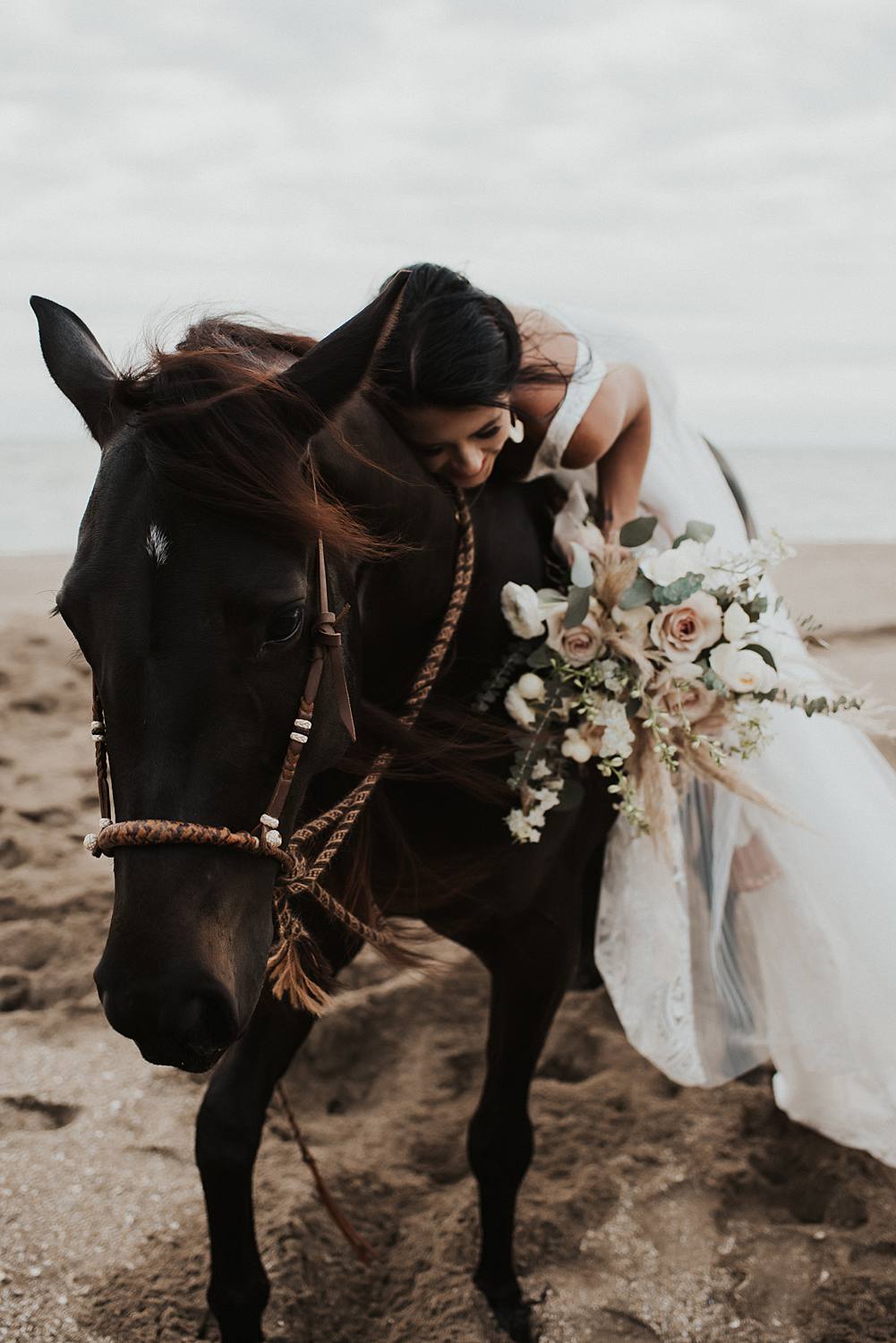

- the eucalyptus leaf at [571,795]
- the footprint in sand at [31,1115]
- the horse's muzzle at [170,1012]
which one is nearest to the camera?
the horse's muzzle at [170,1012]

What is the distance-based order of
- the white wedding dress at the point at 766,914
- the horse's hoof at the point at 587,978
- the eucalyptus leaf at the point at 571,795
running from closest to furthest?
1. the eucalyptus leaf at the point at 571,795
2. the white wedding dress at the point at 766,914
3. the horse's hoof at the point at 587,978

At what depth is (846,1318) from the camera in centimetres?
235

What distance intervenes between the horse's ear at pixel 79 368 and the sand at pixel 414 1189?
102cm

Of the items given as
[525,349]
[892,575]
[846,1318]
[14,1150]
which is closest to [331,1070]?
[14,1150]

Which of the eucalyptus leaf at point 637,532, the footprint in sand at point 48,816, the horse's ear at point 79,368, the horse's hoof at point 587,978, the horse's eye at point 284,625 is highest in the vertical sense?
the horse's ear at point 79,368

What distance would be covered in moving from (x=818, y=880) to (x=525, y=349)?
1378 millimetres

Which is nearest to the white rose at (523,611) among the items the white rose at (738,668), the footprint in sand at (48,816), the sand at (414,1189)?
the white rose at (738,668)

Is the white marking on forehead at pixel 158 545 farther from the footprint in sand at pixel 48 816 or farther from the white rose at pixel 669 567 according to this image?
the footprint in sand at pixel 48 816

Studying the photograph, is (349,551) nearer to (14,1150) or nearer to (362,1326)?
(362,1326)

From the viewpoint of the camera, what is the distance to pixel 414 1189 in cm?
273

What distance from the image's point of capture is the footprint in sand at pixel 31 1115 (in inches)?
113

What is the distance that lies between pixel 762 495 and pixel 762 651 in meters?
22.7

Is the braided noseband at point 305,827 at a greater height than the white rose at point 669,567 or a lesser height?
lesser

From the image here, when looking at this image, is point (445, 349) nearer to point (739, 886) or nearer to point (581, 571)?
point (581, 571)
